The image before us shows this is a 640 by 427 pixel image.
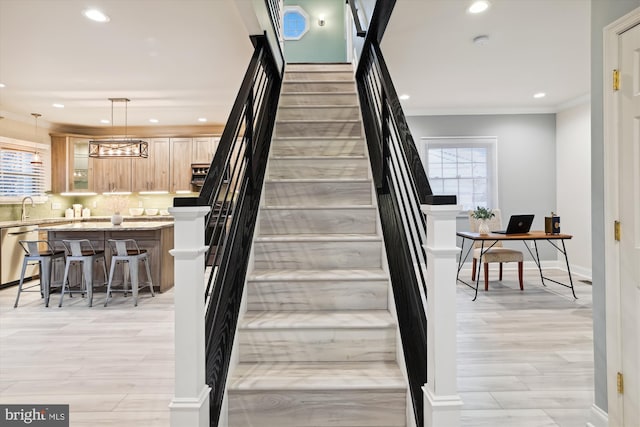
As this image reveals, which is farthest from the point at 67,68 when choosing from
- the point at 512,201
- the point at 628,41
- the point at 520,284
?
the point at 512,201

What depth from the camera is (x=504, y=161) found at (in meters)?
6.40

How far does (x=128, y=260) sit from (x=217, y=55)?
2598mm

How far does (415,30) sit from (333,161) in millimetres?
1531

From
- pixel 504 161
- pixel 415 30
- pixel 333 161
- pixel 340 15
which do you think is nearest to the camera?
pixel 333 161

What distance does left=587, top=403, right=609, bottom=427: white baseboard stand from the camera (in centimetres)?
187

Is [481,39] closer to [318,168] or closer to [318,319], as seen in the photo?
[318,168]

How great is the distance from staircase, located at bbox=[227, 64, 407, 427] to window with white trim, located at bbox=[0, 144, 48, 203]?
5.36 meters

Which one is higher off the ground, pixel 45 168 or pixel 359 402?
pixel 45 168

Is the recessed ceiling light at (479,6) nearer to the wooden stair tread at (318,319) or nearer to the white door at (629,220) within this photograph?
the white door at (629,220)

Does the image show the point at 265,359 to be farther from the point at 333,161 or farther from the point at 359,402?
the point at 333,161

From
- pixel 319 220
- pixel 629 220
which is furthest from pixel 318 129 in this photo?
pixel 629 220

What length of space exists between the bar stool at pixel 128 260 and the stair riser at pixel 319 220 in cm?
271

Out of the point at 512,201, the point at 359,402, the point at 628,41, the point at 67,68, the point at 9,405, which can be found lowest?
the point at 9,405

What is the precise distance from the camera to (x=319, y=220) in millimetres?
2691
